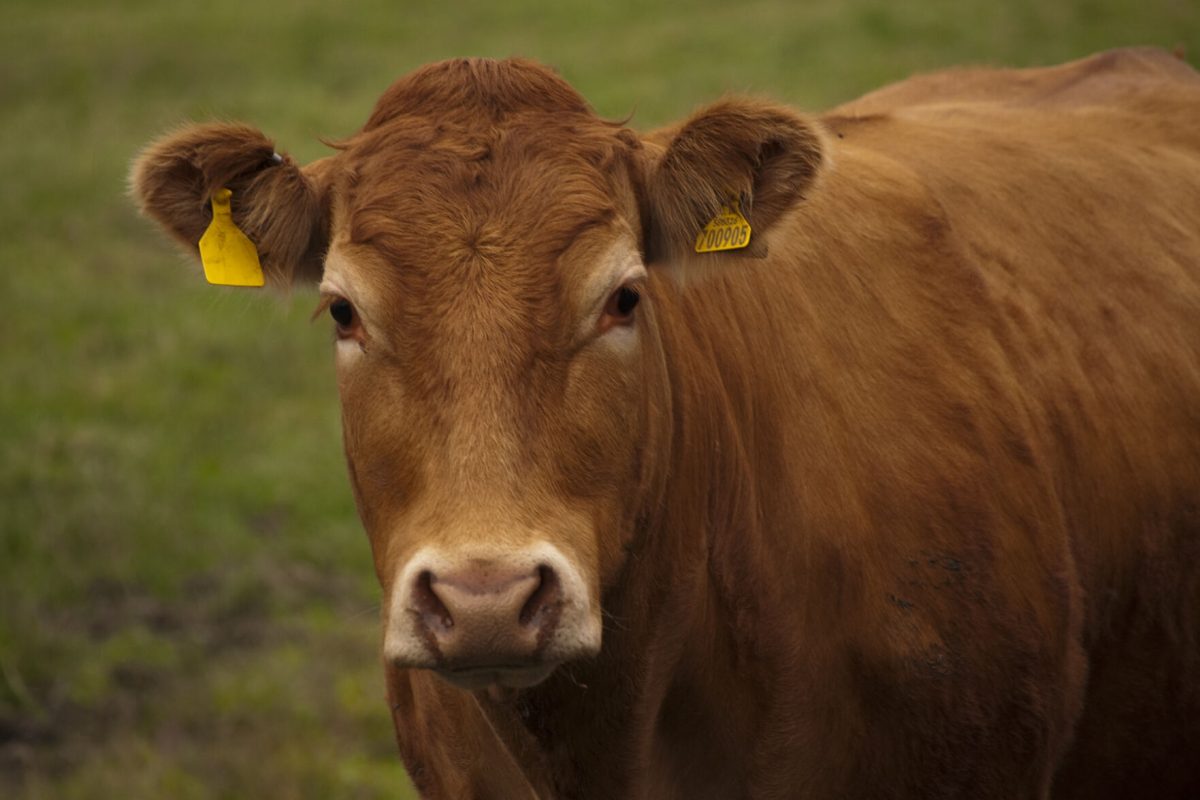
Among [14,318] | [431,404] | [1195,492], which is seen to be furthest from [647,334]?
[14,318]

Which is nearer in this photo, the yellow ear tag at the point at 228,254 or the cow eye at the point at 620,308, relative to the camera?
the cow eye at the point at 620,308

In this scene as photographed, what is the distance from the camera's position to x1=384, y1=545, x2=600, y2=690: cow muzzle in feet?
9.14

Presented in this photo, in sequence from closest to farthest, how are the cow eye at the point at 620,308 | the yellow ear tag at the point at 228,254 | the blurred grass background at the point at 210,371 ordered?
the cow eye at the point at 620,308
the yellow ear tag at the point at 228,254
the blurred grass background at the point at 210,371

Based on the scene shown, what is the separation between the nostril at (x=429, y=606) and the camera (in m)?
2.84

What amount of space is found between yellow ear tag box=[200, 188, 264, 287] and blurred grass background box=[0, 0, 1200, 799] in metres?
1.03

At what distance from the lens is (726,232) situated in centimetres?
361

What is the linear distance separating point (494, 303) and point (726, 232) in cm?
74

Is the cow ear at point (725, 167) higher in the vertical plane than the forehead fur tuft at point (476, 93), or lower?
lower

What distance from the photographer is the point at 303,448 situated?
366 inches

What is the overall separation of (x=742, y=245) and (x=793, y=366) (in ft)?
1.53

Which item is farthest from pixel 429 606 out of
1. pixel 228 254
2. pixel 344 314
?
pixel 228 254

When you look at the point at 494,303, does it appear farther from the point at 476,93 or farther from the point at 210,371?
the point at 210,371

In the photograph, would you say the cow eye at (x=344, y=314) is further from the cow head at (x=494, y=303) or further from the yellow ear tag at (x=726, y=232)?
the yellow ear tag at (x=726, y=232)

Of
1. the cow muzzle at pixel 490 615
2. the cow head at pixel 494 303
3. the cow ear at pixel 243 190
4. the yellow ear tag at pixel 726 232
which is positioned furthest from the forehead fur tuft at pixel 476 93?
the cow muzzle at pixel 490 615
